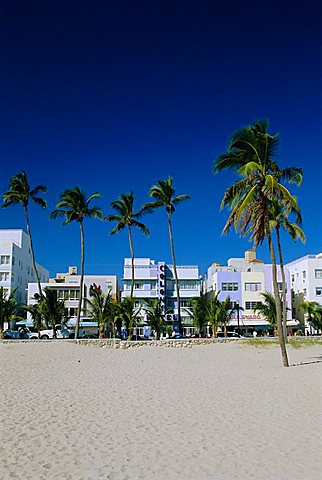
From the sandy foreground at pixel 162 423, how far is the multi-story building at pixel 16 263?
35.8 meters

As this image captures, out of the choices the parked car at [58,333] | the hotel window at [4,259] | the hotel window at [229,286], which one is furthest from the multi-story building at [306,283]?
the hotel window at [4,259]

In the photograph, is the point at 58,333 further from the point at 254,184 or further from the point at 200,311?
the point at 254,184

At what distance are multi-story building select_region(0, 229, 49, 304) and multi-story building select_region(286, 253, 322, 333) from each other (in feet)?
104

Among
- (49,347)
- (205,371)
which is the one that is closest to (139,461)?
(205,371)

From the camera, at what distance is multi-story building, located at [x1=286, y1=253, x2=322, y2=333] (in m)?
52.8

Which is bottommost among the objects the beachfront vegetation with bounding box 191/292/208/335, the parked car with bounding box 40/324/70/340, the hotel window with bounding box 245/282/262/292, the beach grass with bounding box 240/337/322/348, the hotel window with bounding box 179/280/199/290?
the beach grass with bounding box 240/337/322/348

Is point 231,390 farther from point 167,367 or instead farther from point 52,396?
point 167,367

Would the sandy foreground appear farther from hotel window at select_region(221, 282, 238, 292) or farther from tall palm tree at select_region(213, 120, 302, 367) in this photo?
hotel window at select_region(221, 282, 238, 292)

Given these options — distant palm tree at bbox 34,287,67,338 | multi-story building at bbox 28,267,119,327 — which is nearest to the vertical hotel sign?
multi-story building at bbox 28,267,119,327

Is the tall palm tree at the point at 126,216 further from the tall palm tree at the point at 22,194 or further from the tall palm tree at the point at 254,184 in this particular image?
the tall palm tree at the point at 254,184

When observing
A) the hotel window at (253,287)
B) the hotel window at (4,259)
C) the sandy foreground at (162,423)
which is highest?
the hotel window at (4,259)

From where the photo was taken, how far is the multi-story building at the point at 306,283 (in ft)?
173

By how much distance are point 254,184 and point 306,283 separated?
39.4 m

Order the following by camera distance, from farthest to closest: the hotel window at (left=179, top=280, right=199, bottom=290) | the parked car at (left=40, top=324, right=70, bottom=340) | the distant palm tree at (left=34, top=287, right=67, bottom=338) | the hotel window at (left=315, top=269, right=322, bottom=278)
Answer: the hotel window at (left=179, top=280, right=199, bottom=290) → the hotel window at (left=315, top=269, right=322, bottom=278) → the parked car at (left=40, top=324, right=70, bottom=340) → the distant palm tree at (left=34, top=287, right=67, bottom=338)
